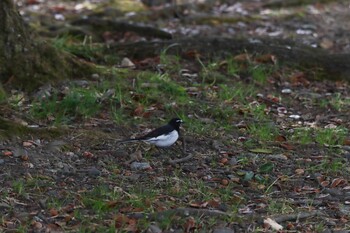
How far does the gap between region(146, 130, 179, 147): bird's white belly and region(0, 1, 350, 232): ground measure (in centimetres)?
11

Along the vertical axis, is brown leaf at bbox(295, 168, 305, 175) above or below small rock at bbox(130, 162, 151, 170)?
below

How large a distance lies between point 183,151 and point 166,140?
0.22m

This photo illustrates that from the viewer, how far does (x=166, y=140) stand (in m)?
6.30

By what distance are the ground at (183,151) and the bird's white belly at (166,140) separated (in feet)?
0.35

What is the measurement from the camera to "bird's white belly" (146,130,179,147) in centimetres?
627

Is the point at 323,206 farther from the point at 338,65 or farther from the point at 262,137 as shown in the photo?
the point at 338,65

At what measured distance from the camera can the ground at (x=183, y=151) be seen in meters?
5.20

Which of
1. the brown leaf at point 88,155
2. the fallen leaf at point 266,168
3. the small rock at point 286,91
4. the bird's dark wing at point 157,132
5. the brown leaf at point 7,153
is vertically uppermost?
the brown leaf at point 7,153

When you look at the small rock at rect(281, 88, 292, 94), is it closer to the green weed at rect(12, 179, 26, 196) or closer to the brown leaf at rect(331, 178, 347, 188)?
the brown leaf at rect(331, 178, 347, 188)

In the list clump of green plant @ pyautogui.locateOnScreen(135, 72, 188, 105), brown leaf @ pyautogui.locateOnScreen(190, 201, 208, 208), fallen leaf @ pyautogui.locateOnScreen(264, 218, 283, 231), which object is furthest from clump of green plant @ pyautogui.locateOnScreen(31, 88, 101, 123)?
fallen leaf @ pyautogui.locateOnScreen(264, 218, 283, 231)

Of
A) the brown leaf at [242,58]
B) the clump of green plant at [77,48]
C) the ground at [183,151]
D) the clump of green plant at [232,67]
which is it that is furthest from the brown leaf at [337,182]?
the clump of green plant at [77,48]

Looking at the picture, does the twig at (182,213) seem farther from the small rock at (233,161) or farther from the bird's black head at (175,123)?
the bird's black head at (175,123)

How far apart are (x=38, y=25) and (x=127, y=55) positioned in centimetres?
217

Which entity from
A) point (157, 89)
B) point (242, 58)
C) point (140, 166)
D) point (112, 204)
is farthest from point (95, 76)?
point (112, 204)
